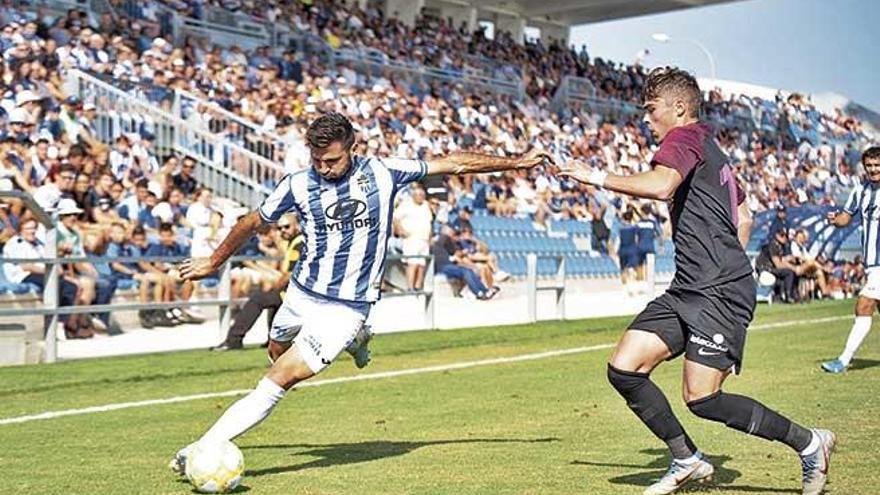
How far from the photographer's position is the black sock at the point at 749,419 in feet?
22.2

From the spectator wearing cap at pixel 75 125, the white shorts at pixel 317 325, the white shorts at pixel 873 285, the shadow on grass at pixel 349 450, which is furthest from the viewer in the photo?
the spectator wearing cap at pixel 75 125

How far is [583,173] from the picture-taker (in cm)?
659

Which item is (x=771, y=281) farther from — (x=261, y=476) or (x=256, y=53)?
(x=261, y=476)

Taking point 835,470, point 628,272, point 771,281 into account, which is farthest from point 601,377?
point 628,272

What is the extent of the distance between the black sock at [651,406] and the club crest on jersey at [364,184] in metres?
1.76

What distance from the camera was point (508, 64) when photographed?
1731 inches

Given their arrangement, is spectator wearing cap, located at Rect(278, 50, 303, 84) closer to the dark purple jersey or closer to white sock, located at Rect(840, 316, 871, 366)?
white sock, located at Rect(840, 316, 871, 366)

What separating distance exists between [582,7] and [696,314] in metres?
47.5

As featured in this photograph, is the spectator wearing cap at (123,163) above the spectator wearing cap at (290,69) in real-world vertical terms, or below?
below

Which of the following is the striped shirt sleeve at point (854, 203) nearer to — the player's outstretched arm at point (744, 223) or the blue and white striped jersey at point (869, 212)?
the blue and white striped jersey at point (869, 212)

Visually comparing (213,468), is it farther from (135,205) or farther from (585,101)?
(585,101)

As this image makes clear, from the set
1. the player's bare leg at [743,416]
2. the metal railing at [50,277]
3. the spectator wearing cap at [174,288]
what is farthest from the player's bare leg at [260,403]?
the spectator wearing cap at [174,288]

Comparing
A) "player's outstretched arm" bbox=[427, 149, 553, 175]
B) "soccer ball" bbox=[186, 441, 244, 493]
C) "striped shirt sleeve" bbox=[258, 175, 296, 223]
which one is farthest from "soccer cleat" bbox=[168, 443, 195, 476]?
"player's outstretched arm" bbox=[427, 149, 553, 175]

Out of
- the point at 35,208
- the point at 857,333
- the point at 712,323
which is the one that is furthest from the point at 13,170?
the point at 712,323
